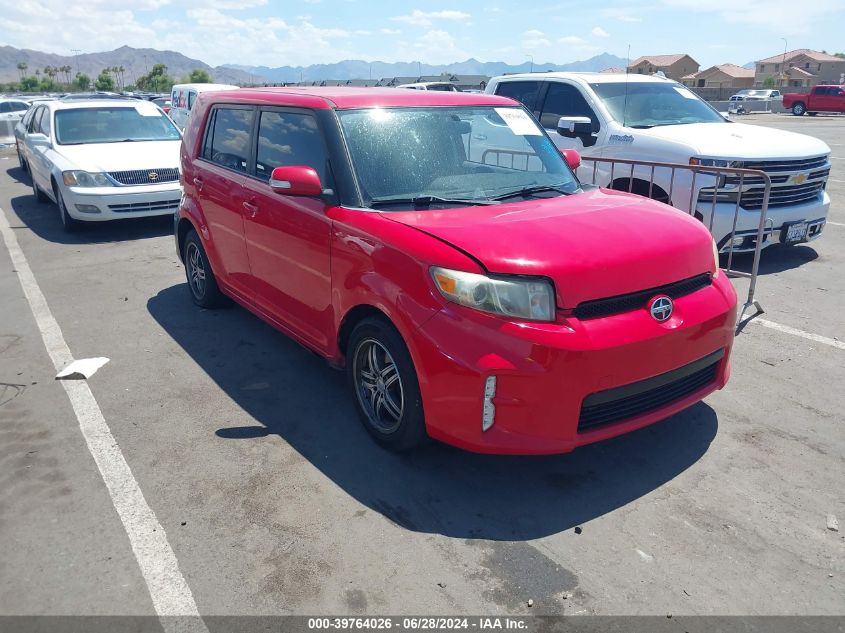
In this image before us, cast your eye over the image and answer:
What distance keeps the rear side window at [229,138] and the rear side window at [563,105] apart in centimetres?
443

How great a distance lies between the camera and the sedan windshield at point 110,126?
10.5 meters

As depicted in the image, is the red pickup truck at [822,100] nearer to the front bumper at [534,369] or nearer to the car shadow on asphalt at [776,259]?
the car shadow on asphalt at [776,259]

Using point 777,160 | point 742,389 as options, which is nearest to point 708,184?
point 777,160

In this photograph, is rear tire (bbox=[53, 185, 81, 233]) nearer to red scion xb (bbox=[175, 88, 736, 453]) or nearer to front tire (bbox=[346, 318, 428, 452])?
red scion xb (bbox=[175, 88, 736, 453])

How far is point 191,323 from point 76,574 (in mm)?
3397

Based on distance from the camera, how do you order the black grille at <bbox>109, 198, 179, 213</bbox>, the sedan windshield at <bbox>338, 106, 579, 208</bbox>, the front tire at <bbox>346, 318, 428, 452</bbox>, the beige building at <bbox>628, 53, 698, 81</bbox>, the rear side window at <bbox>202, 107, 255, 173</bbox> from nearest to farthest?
the front tire at <bbox>346, 318, 428, 452</bbox>
the sedan windshield at <bbox>338, 106, 579, 208</bbox>
the rear side window at <bbox>202, 107, 255, 173</bbox>
the black grille at <bbox>109, 198, 179, 213</bbox>
the beige building at <bbox>628, 53, 698, 81</bbox>

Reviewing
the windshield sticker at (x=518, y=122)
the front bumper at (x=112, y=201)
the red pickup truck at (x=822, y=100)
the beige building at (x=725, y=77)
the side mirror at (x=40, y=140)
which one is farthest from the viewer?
the beige building at (x=725, y=77)

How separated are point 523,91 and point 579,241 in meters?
6.13

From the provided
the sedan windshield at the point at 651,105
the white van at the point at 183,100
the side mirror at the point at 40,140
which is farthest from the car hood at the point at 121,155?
the white van at the point at 183,100

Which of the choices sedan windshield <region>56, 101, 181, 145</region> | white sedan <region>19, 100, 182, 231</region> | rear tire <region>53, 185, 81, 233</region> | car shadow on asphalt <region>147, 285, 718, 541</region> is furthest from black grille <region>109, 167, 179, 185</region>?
car shadow on asphalt <region>147, 285, 718, 541</region>

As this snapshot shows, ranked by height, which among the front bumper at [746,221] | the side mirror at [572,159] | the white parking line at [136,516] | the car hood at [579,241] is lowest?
the white parking line at [136,516]

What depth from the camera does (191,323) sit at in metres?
6.11

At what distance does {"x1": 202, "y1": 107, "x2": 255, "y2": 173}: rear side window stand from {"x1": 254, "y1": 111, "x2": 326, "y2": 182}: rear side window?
0.24m

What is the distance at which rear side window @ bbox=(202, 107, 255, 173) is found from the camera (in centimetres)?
509
